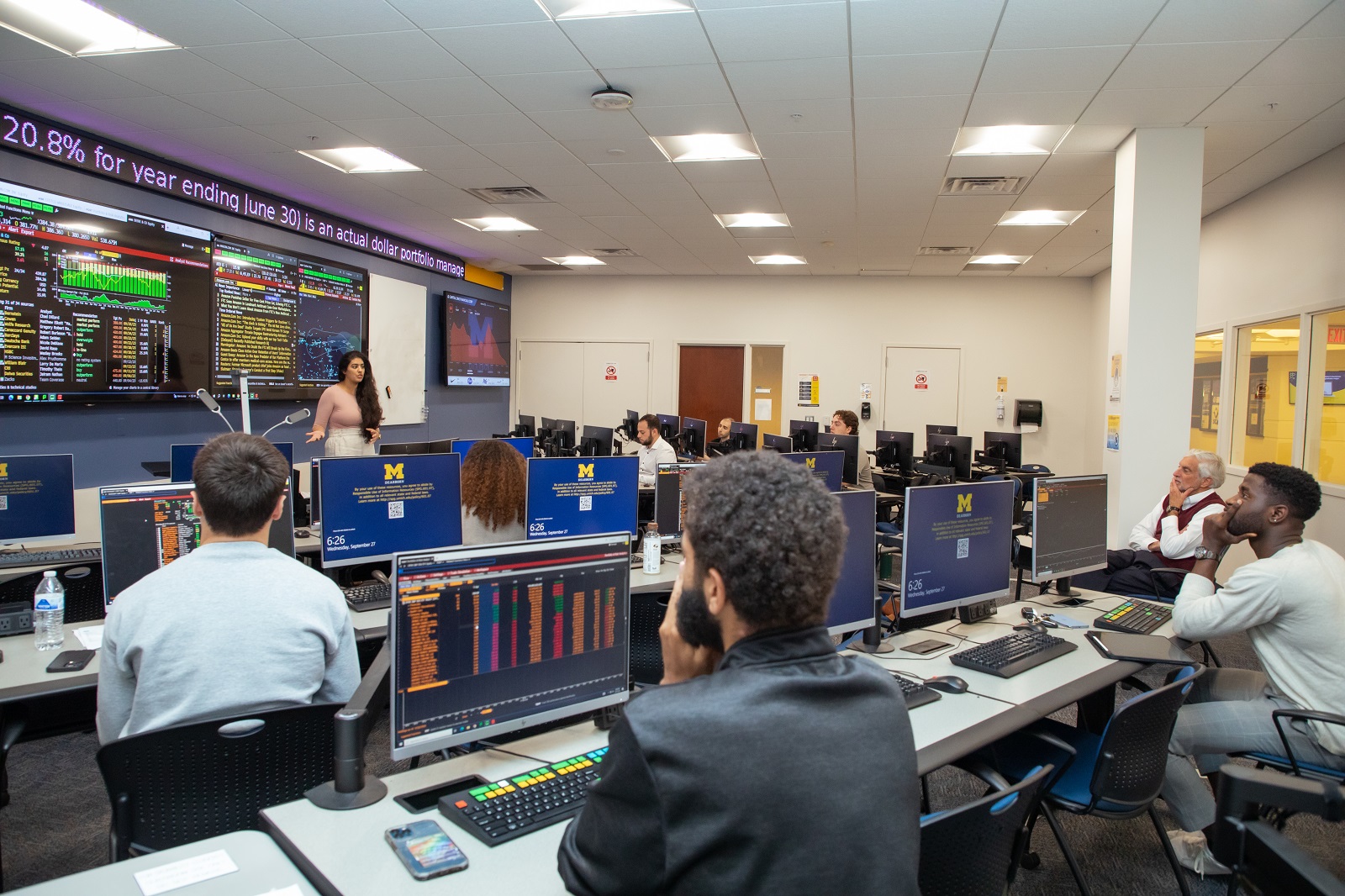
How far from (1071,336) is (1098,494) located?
7.39 meters

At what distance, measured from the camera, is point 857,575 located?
8.14 feet

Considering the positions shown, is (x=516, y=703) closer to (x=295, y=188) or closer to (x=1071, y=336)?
(x=295, y=188)

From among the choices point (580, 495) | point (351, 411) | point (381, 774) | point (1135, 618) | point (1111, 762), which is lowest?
point (381, 774)

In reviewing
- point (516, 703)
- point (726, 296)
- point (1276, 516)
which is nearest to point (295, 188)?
point (726, 296)

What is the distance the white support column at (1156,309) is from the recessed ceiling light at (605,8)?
3.02 meters

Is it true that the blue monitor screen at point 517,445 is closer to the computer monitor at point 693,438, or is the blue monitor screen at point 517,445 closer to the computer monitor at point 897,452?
the computer monitor at point 693,438

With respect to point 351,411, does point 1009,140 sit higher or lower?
higher

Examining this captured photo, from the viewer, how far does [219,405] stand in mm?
6141

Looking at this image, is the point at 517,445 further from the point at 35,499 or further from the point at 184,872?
the point at 184,872

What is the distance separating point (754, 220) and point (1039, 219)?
2.46m

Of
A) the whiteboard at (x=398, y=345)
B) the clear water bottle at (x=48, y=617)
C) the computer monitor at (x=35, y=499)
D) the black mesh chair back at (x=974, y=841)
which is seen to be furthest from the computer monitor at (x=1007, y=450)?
the clear water bottle at (x=48, y=617)

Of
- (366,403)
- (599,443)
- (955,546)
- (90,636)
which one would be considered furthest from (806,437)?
(90,636)

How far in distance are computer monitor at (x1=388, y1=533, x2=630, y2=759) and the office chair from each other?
106 cm

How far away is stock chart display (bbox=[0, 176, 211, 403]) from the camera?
4.67 m
